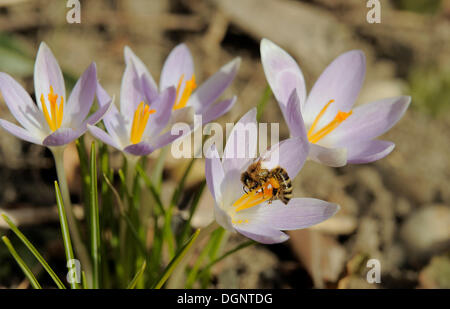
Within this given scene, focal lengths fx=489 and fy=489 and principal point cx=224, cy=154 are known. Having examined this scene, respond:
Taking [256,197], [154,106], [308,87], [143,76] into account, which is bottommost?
[256,197]

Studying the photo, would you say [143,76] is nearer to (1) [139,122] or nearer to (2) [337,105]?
(1) [139,122]

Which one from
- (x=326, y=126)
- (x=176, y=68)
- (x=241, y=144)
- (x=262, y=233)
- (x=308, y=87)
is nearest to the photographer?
(x=262, y=233)

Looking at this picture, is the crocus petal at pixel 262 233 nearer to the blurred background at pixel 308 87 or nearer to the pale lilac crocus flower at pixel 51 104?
the pale lilac crocus flower at pixel 51 104

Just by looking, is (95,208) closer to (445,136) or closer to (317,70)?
(317,70)

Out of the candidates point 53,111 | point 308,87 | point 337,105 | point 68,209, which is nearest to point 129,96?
point 53,111

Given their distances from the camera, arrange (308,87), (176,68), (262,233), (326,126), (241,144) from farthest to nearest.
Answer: (308,87) → (176,68) → (326,126) → (241,144) → (262,233)

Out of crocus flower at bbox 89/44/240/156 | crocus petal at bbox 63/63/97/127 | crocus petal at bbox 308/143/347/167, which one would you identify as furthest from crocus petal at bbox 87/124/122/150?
crocus petal at bbox 308/143/347/167

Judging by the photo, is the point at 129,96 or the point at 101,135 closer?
the point at 101,135
